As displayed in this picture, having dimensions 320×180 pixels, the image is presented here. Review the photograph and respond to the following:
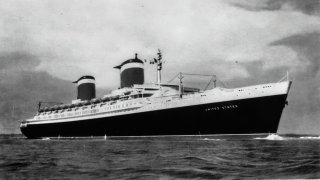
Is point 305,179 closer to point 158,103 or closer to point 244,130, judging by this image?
point 244,130

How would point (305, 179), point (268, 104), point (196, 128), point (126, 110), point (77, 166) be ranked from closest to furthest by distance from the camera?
point (305, 179)
point (77, 166)
point (268, 104)
point (196, 128)
point (126, 110)

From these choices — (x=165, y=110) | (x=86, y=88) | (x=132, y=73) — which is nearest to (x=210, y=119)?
(x=165, y=110)

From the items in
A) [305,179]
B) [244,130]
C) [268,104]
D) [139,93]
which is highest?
[139,93]

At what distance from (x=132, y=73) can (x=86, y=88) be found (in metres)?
9.76

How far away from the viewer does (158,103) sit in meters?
28.4

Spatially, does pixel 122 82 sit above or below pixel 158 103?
above

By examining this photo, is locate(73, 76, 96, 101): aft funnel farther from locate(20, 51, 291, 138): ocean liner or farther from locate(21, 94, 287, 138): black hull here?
locate(21, 94, 287, 138): black hull

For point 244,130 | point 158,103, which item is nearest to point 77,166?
point 244,130

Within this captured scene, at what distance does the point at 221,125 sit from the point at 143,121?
7007 mm

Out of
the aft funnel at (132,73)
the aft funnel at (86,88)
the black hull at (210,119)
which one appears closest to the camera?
the black hull at (210,119)

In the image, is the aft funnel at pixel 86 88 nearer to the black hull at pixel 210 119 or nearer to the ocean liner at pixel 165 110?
the ocean liner at pixel 165 110

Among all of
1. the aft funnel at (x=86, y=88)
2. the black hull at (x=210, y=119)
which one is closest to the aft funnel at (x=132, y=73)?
the black hull at (x=210, y=119)

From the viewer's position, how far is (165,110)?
27531mm

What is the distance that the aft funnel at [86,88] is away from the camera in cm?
4209
